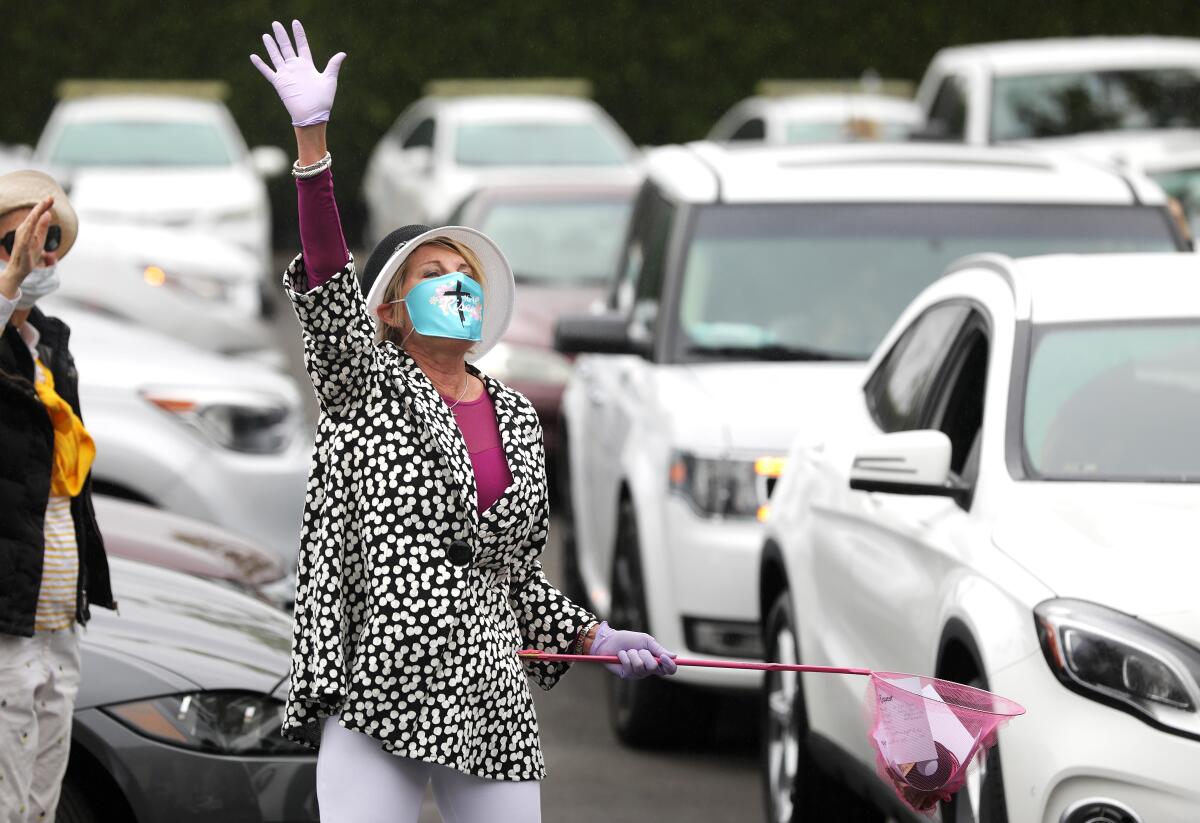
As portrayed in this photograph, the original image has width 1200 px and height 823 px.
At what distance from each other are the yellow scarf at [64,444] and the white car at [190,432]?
11.0 feet

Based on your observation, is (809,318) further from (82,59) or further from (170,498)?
(82,59)

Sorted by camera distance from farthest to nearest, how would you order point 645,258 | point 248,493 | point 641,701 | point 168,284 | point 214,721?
point 168,284 < point 645,258 < point 248,493 < point 641,701 < point 214,721

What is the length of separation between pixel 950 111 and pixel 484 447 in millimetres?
13647

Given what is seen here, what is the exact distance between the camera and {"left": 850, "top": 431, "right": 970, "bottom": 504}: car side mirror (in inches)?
180

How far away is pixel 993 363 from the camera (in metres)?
4.82

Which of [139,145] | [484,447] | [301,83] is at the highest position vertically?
[301,83]

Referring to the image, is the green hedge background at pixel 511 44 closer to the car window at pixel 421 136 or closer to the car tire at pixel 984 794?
the car window at pixel 421 136

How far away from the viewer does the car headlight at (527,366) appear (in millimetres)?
11125

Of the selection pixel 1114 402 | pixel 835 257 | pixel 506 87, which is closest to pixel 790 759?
pixel 1114 402

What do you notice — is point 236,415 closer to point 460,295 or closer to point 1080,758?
point 460,295

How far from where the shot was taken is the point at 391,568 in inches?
134

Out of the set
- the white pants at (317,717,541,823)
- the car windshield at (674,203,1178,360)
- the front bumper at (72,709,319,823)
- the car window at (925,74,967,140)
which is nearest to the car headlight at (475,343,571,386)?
the car windshield at (674,203,1178,360)

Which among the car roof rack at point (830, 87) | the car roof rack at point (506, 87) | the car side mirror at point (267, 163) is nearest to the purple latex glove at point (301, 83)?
the car side mirror at point (267, 163)

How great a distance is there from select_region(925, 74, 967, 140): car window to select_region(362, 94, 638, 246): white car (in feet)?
8.14
